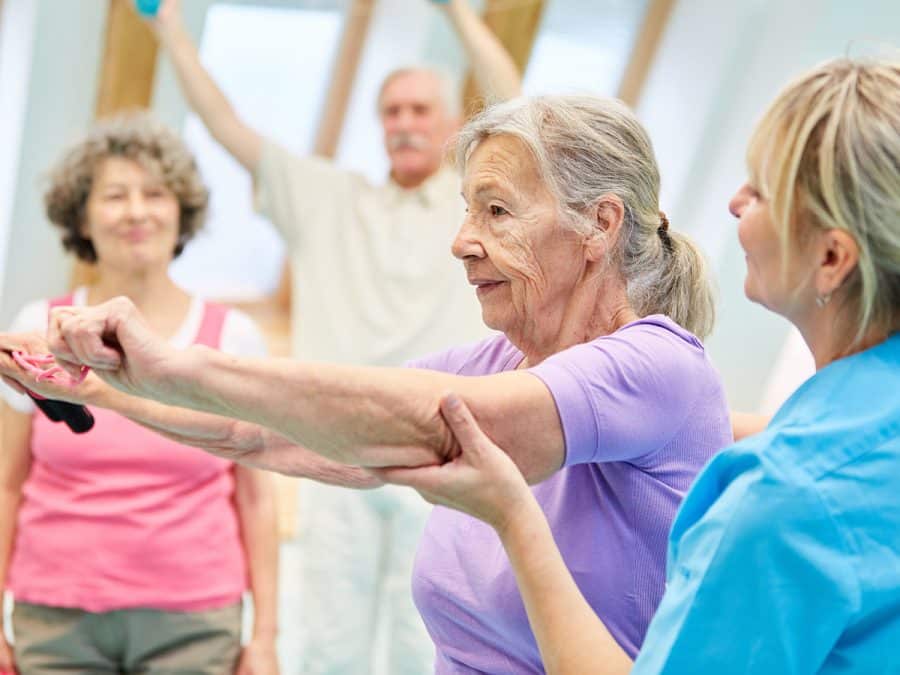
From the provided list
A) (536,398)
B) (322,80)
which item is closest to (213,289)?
(322,80)

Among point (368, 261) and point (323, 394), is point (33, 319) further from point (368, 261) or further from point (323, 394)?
point (323, 394)

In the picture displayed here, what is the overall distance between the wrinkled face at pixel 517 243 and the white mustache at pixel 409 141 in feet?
6.00

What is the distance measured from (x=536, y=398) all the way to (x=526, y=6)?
3.38 m

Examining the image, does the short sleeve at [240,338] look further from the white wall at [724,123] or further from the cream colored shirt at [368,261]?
the white wall at [724,123]

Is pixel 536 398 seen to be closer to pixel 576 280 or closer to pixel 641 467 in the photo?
pixel 641 467

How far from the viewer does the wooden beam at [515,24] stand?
4473mm

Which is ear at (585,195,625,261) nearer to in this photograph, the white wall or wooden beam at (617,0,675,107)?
the white wall

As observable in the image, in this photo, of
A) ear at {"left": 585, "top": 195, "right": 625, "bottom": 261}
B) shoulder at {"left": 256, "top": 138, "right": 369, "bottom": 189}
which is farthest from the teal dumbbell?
ear at {"left": 585, "top": 195, "right": 625, "bottom": 261}

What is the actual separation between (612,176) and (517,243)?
13cm

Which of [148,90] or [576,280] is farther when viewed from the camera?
[148,90]

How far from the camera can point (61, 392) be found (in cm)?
161

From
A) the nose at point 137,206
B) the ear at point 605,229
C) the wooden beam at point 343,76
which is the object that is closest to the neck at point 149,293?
the nose at point 137,206

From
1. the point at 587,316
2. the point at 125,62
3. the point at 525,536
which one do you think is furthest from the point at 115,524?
the point at 125,62

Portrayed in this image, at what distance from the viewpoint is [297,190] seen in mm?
3467
